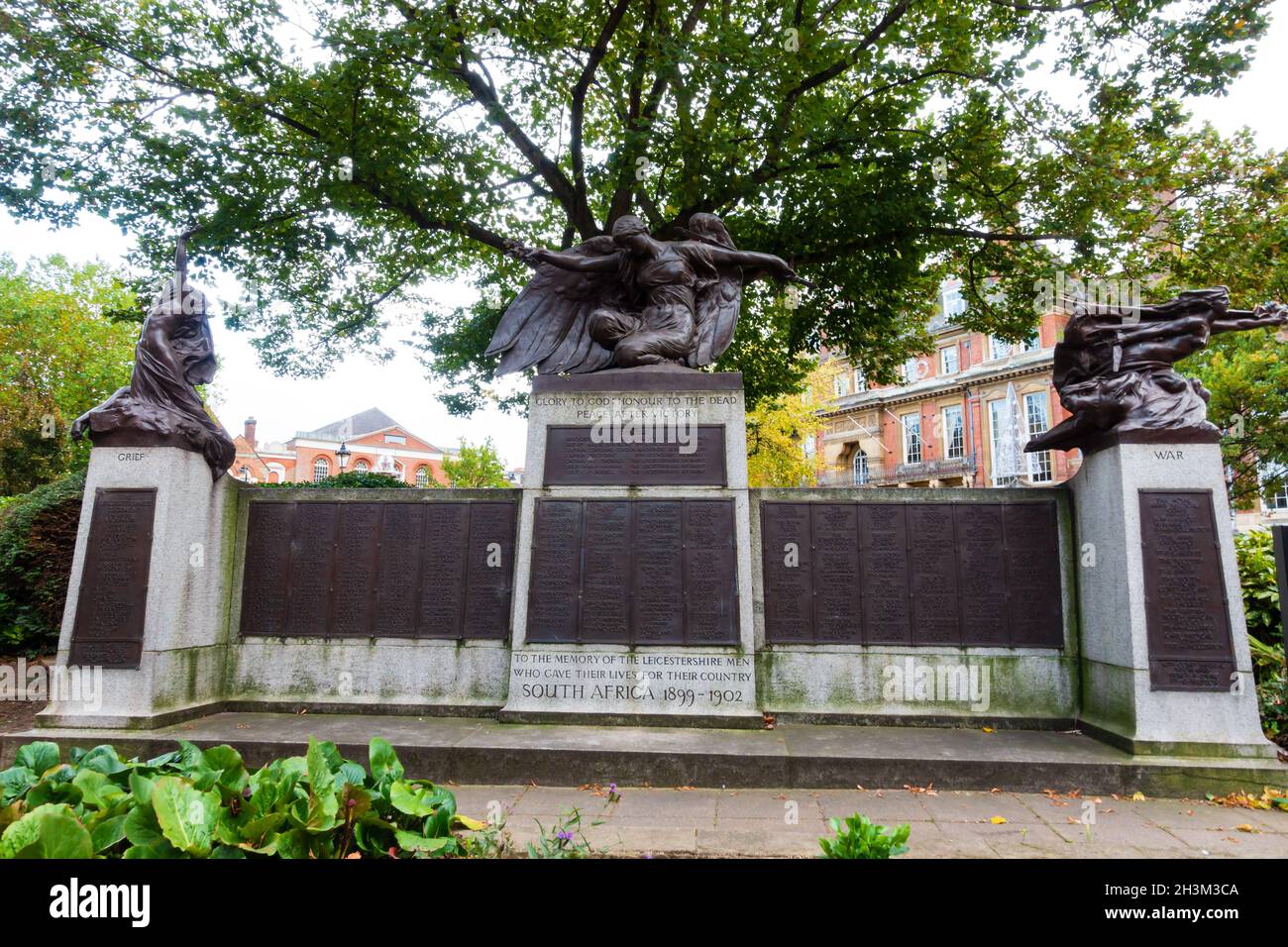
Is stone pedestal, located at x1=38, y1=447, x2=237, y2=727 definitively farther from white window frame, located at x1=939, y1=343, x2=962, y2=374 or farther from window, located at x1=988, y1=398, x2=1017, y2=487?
white window frame, located at x1=939, y1=343, x2=962, y2=374

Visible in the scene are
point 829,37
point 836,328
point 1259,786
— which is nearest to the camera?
point 1259,786

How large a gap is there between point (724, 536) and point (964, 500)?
8.36ft

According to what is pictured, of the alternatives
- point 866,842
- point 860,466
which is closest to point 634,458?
point 866,842

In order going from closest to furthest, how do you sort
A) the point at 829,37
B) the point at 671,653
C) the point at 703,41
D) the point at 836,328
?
1. the point at 671,653
2. the point at 703,41
3. the point at 829,37
4. the point at 836,328

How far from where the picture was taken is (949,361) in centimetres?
4766

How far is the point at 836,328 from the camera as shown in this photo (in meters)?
16.3

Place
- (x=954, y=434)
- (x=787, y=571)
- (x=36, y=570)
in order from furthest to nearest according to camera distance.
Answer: (x=954, y=434) → (x=36, y=570) → (x=787, y=571)

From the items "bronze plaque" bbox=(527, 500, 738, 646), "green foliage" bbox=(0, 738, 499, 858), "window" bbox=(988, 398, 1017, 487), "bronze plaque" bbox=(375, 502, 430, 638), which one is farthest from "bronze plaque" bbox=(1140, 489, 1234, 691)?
"window" bbox=(988, 398, 1017, 487)

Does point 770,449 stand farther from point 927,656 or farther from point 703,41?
point 927,656

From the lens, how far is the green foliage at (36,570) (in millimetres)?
11422

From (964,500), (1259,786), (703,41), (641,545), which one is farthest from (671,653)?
(703,41)

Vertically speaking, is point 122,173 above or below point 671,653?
above

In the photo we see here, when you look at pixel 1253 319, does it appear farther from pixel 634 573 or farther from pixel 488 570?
pixel 488 570

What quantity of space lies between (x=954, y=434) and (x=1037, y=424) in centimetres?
549
